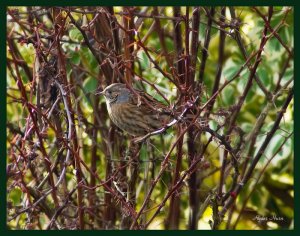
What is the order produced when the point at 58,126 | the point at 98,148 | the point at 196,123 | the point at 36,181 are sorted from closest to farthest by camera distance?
the point at 196,123 < the point at 58,126 < the point at 36,181 < the point at 98,148

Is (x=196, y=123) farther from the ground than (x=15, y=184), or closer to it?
farther from the ground

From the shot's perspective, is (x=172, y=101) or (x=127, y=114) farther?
(x=127, y=114)

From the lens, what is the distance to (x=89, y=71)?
4.19 m

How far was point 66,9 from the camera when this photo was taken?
303cm

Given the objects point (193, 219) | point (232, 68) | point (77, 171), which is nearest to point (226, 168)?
point (193, 219)

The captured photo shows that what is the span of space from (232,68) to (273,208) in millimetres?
1427

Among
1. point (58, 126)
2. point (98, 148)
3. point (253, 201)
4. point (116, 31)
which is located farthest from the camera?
point (253, 201)

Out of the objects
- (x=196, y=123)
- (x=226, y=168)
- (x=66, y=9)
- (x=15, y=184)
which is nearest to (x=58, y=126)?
(x=15, y=184)

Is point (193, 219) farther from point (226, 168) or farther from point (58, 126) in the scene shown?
point (58, 126)

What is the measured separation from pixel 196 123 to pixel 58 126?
927 millimetres

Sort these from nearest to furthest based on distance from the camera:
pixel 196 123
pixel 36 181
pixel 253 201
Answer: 1. pixel 196 123
2. pixel 36 181
3. pixel 253 201

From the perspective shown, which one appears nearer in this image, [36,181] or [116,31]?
[116,31]

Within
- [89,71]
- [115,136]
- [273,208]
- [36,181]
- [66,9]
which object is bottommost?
[273,208]

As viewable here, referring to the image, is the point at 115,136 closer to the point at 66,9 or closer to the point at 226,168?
the point at 226,168
